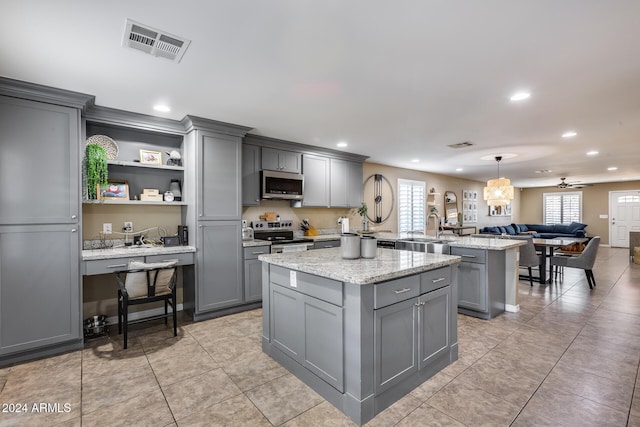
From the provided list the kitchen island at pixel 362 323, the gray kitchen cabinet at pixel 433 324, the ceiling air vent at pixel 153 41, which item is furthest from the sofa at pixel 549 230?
the ceiling air vent at pixel 153 41

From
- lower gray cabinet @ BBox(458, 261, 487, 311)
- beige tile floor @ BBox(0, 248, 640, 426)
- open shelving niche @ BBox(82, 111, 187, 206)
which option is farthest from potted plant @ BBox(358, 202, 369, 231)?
open shelving niche @ BBox(82, 111, 187, 206)

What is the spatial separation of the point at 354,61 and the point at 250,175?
8.31 ft

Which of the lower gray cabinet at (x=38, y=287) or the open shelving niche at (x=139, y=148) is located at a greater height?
the open shelving niche at (x=139, y=148)

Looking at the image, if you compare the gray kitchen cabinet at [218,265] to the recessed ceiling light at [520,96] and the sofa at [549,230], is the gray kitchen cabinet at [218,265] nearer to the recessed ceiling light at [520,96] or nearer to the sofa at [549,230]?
the recessed ceiling light at [520,96]

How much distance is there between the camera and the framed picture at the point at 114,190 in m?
3.36

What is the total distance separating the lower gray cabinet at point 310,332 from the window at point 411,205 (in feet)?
17.6

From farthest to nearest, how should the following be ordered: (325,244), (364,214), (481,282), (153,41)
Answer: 1. (364,214)
2. (325,244)
3. (481,282)
4. (153,41)

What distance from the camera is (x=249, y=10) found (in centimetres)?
172

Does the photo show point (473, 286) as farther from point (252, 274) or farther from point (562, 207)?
point (562, 207)

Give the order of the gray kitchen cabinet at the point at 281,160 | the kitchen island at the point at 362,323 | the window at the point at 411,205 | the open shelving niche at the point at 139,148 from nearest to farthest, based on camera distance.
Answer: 1. the kitchen island at the point at 362,323
2. the open shelving niche at the point at 139,148
3. the gray kitchen cabinet at the point at 281,160
4. the window at the point at 411,205

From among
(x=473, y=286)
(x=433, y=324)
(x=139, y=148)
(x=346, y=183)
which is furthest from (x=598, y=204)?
(x=139, y=148)

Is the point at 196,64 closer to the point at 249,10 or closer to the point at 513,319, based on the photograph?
the point at 249,10

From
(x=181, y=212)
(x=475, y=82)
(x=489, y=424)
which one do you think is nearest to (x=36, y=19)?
(x=181, y=212)

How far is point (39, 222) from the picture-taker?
274 cm
